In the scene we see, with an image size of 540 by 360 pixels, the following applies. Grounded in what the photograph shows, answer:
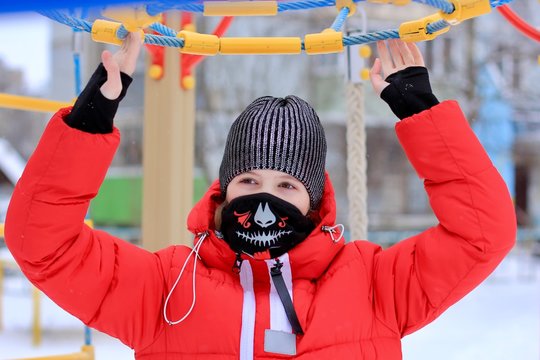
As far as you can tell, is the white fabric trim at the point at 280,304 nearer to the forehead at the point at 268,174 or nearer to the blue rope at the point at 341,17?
the forehead at the point at 268,174

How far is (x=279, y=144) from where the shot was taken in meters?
1.45

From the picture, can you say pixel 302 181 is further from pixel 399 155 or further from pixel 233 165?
pixel 399 155

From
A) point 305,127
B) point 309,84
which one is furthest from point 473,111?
point 305,127

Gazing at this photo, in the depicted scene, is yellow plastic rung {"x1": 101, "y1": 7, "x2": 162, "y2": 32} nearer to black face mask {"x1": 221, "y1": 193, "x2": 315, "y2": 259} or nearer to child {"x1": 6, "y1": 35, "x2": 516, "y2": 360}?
child {"x1": 6, "y1": 35, "x2": 516, "y2": 360}

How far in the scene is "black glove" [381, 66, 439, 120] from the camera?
51.5 inches

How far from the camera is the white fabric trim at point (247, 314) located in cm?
133

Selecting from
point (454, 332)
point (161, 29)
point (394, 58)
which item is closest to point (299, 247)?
point (394, 58)

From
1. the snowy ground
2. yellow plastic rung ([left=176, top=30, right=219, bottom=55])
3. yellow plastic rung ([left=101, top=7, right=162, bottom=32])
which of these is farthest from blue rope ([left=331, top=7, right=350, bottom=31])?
the snowy ground

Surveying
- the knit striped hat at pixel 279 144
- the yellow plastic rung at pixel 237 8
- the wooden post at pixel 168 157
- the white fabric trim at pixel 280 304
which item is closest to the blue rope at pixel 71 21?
the yellow plastic rung at pixel 237 8

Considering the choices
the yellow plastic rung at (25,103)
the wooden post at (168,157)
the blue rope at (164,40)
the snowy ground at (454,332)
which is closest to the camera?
the blue rope at (164,40)

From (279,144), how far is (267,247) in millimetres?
226

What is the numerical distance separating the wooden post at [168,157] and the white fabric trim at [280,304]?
4.94 feet

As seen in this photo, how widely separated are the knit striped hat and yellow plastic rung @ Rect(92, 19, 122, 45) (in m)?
0.35

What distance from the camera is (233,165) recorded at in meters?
1.47
